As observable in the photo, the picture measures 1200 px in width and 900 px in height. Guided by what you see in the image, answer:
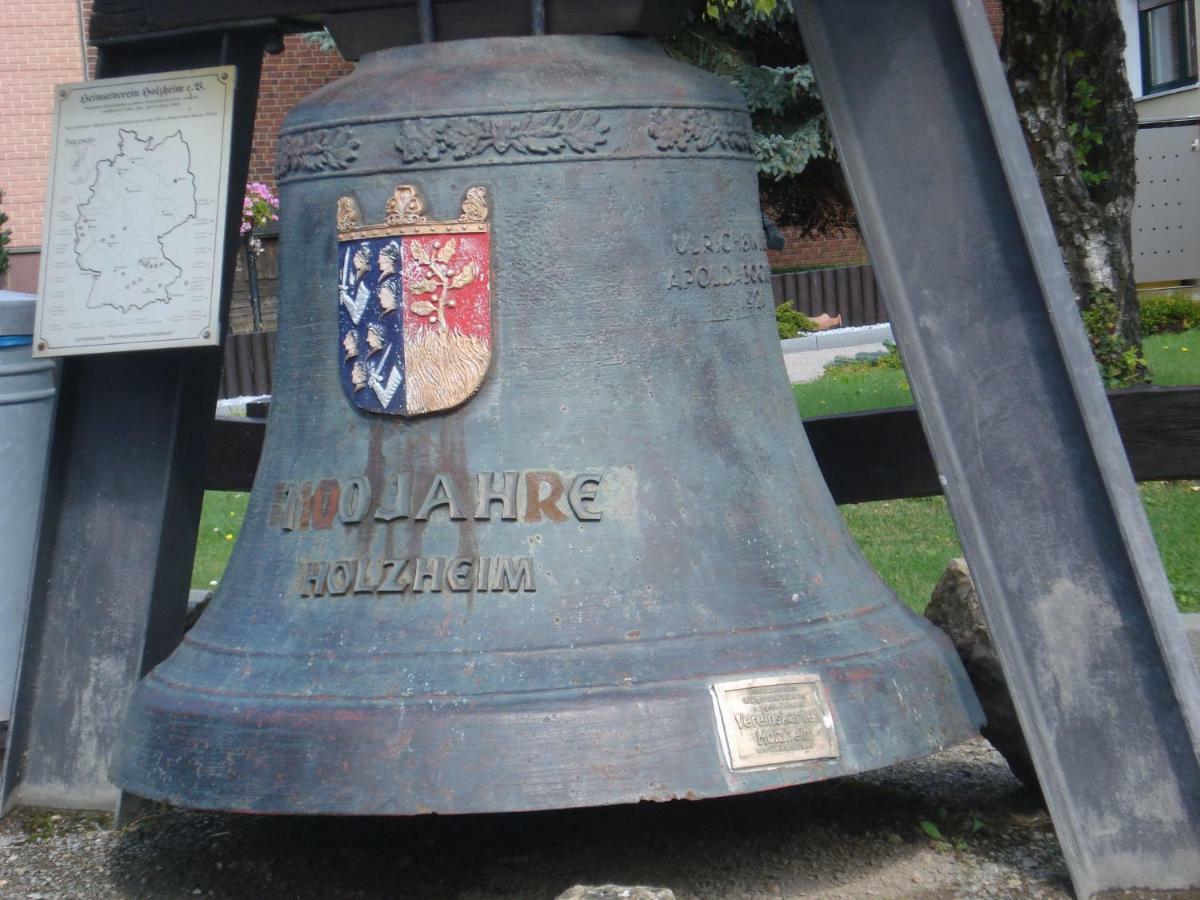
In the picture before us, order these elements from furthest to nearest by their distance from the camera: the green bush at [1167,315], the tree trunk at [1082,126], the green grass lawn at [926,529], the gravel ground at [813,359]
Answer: the green bush at [1167,315], the gravel ground at [813,359], the tree trunk at [1082,126], the green grass lawn at [926,529]

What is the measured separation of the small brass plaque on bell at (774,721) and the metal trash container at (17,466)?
81.8 inches

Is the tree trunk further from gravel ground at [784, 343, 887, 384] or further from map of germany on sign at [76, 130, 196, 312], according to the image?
map of germany on sign at [76, 130, 196, 312]

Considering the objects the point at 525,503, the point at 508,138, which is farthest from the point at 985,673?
the point at 508,138

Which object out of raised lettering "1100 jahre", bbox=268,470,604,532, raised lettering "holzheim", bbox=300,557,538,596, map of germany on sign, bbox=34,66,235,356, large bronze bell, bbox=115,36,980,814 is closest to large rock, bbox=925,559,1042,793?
large bronze bell, bbox=115,36,980,814

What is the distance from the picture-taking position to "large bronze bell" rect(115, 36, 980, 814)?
2.76m

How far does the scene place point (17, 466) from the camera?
161 inches

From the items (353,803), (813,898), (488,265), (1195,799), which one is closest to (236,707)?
(353,803)

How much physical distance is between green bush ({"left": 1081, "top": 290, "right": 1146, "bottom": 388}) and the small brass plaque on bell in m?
5.42

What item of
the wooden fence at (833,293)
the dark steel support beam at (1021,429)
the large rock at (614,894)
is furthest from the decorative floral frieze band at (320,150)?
the wooden fence at (833,293)

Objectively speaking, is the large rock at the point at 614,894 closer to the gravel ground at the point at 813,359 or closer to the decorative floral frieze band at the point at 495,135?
the decorative floral frieze band at the point at 495,135

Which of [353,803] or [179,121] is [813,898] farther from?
[179,121]

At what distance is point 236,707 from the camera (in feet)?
9.49

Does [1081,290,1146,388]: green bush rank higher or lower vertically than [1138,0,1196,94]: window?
lower

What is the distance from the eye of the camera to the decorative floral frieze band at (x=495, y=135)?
2.98 m
